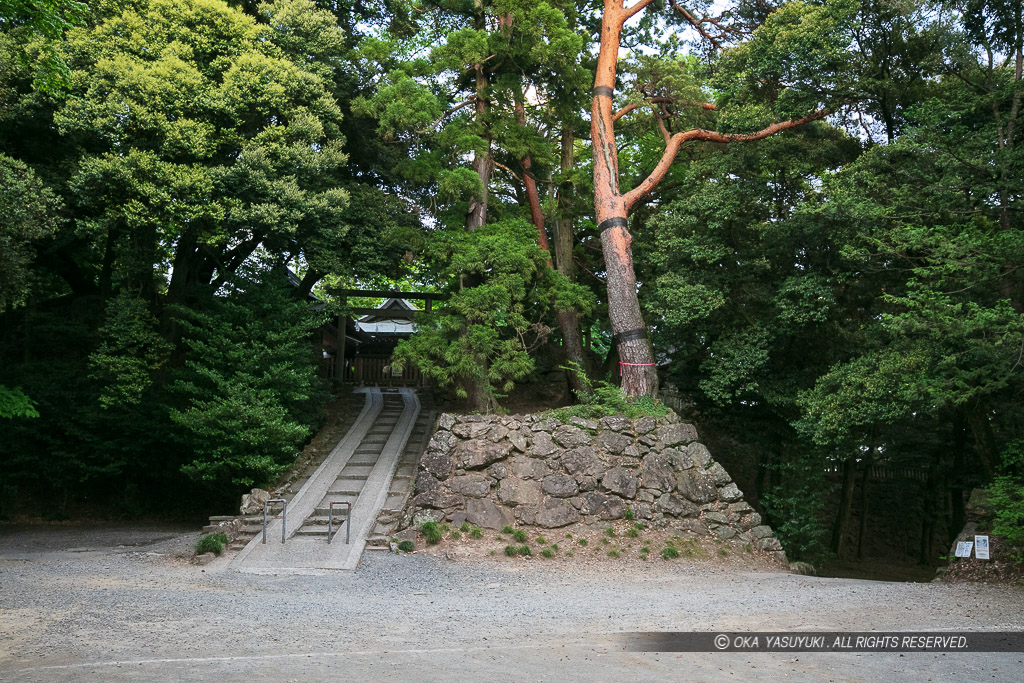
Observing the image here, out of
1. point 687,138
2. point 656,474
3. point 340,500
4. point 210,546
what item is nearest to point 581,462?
point 656,474

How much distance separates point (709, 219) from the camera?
1299cm

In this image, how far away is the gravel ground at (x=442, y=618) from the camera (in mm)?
5078

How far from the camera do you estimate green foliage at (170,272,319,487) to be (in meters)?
12.1

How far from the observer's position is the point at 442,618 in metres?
6.93

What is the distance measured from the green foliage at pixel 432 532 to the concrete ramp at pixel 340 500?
2.82ft

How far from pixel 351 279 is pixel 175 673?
11.1 metres

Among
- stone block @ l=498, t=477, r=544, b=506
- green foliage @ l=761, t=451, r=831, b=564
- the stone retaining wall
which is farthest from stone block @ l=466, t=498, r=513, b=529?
green foliage @ l=761, t=451, r=831, b=564

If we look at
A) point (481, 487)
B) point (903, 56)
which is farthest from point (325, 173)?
point (903, 56)

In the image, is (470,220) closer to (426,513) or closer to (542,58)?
(542,58)

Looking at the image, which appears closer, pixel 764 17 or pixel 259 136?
pixel 259 136

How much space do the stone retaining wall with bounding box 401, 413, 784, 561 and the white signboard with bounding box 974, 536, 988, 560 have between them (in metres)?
2.61

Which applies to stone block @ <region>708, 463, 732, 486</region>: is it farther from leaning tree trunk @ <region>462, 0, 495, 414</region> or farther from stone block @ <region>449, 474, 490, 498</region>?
leaning tree trunk @ <region>462, 0, 495, 414</region>

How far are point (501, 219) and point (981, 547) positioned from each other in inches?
374

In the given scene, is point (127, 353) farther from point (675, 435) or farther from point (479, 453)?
point (675, 435)
